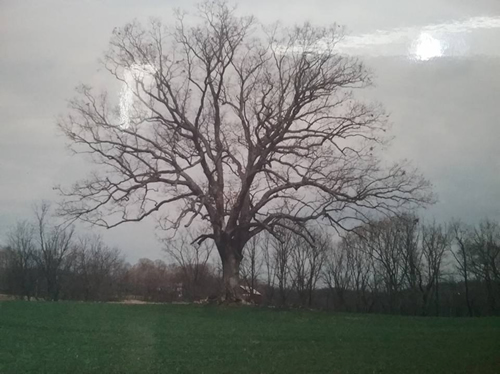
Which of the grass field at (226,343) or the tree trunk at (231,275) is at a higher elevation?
the tree trunk at (231,275)

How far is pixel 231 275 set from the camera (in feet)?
56.4

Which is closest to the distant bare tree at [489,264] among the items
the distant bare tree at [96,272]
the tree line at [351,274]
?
the tree line at [351,274]

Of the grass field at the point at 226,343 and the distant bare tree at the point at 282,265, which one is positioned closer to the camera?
the grass field at the point at 226,343

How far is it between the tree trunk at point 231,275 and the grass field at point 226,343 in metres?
3.15

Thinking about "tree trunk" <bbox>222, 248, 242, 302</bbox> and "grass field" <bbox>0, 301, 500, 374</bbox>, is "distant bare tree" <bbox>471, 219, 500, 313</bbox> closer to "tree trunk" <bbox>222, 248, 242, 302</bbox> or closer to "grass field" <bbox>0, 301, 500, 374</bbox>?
"grass field" <bbox>0, 301, 500, 374</bbox>

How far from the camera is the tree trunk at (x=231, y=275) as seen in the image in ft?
55.4

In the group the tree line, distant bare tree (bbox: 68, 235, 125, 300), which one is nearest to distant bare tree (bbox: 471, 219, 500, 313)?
the tree line

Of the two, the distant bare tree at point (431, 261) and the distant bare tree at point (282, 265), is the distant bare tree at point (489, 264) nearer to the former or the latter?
the distant bare tree at point (431, 261)

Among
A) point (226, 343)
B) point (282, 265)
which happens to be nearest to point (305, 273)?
point (282, 265)

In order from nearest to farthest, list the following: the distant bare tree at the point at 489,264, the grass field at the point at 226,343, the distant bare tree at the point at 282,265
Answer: the grass field at the point at 226,343, the distant bare tree at the point at 489,264, the distant bare tree at the point at 282,265

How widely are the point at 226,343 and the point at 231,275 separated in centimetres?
767

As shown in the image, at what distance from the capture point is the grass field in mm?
7738

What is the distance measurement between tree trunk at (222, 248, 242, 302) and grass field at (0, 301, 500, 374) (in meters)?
3.15

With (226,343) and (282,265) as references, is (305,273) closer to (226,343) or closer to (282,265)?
(282,265)
